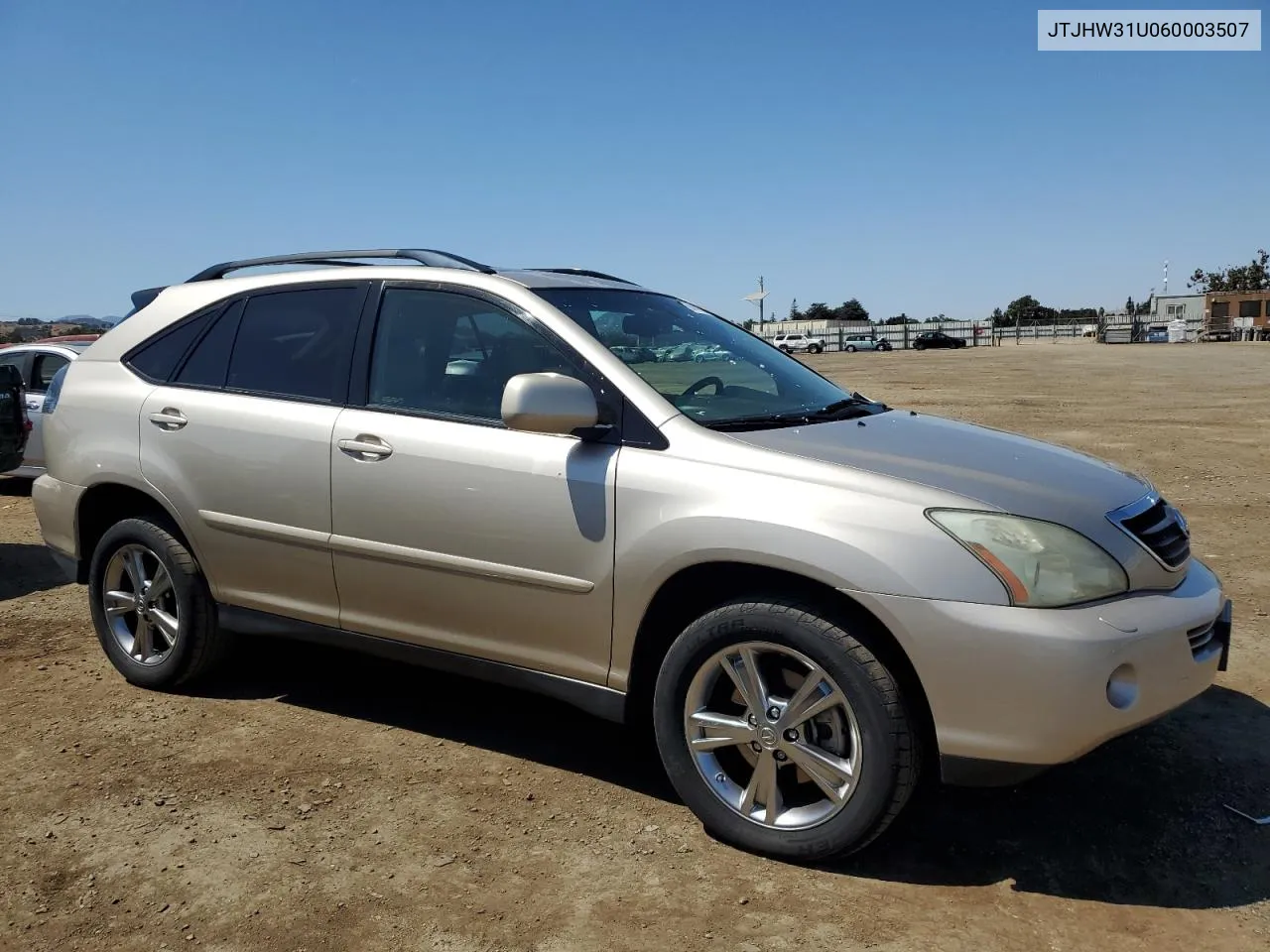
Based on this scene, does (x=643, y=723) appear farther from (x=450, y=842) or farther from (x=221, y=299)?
(x=221, y=299)

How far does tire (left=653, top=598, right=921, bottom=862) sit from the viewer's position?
9.33 ft

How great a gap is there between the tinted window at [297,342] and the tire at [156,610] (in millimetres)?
774

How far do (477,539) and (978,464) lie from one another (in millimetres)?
1615

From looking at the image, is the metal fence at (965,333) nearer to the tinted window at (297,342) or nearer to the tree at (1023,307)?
the tree at (1023,307)

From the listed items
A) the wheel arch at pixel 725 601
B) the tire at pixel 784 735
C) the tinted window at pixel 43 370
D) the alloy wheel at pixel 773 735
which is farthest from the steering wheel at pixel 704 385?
the tinted window at pixel 43 370

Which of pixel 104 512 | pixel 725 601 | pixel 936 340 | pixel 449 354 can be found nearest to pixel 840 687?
pixel 725 601

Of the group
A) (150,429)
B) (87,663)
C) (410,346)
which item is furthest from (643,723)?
(87,663)

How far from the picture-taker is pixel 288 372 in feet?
13.4

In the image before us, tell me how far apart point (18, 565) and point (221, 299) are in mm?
3898

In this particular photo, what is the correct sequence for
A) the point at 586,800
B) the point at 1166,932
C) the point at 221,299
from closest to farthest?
the point at 1166,932 → the point at 586,800 → the point at 221,299

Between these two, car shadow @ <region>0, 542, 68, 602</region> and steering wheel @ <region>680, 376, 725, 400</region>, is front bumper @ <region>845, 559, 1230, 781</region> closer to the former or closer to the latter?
steering wheel @ <region>680, 376, 725, 400</region>

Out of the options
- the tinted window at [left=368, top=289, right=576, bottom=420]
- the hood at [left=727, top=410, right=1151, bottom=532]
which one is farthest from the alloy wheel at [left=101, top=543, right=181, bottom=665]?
the hood at [left=727, top=410, right=1151, bottom=532]

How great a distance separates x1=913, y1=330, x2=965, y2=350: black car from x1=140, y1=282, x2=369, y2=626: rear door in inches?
2592

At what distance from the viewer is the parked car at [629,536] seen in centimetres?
280
